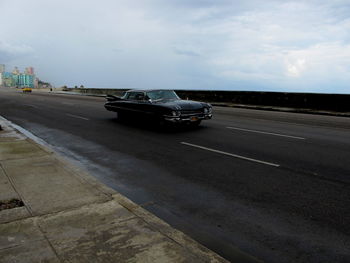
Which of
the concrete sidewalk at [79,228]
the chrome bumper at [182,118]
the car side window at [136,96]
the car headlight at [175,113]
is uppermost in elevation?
the car side window at [136,96]

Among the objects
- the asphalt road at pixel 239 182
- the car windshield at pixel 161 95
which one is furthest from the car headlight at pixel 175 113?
the car windshield at pixel 161 95

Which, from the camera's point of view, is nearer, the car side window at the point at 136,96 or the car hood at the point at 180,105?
the car hood at the point at 180,105

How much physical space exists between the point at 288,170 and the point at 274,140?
10.4ft

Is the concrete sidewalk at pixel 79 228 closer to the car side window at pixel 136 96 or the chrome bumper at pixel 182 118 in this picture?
the chrome bumper at pixel 182 118

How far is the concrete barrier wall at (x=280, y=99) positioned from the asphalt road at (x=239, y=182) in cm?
981

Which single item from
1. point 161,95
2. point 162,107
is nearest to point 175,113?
point 162,107

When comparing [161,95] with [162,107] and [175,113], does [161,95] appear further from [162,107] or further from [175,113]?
[175,113]

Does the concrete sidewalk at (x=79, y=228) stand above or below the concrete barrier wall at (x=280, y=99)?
below

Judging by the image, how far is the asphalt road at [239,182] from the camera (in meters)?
3.62

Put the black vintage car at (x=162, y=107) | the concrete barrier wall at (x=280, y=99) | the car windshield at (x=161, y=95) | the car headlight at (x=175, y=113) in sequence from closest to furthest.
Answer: the car headlight at (x=175, y=113)
the black vintage car at (x=162, y=107)
the car windshield at (x=161, y=95)
the concrete barrier wall at (x=280, y=99)

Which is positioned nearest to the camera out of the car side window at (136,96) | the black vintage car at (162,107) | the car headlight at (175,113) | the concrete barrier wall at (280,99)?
the car headlight at (175,113)

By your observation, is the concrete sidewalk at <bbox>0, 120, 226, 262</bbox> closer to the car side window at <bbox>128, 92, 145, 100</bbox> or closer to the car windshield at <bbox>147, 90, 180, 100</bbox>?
the car windshield at <bbox>147, 90, 180, 100</bbox>

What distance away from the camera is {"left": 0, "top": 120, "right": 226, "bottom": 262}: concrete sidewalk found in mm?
3051

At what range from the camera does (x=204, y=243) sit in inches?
139
